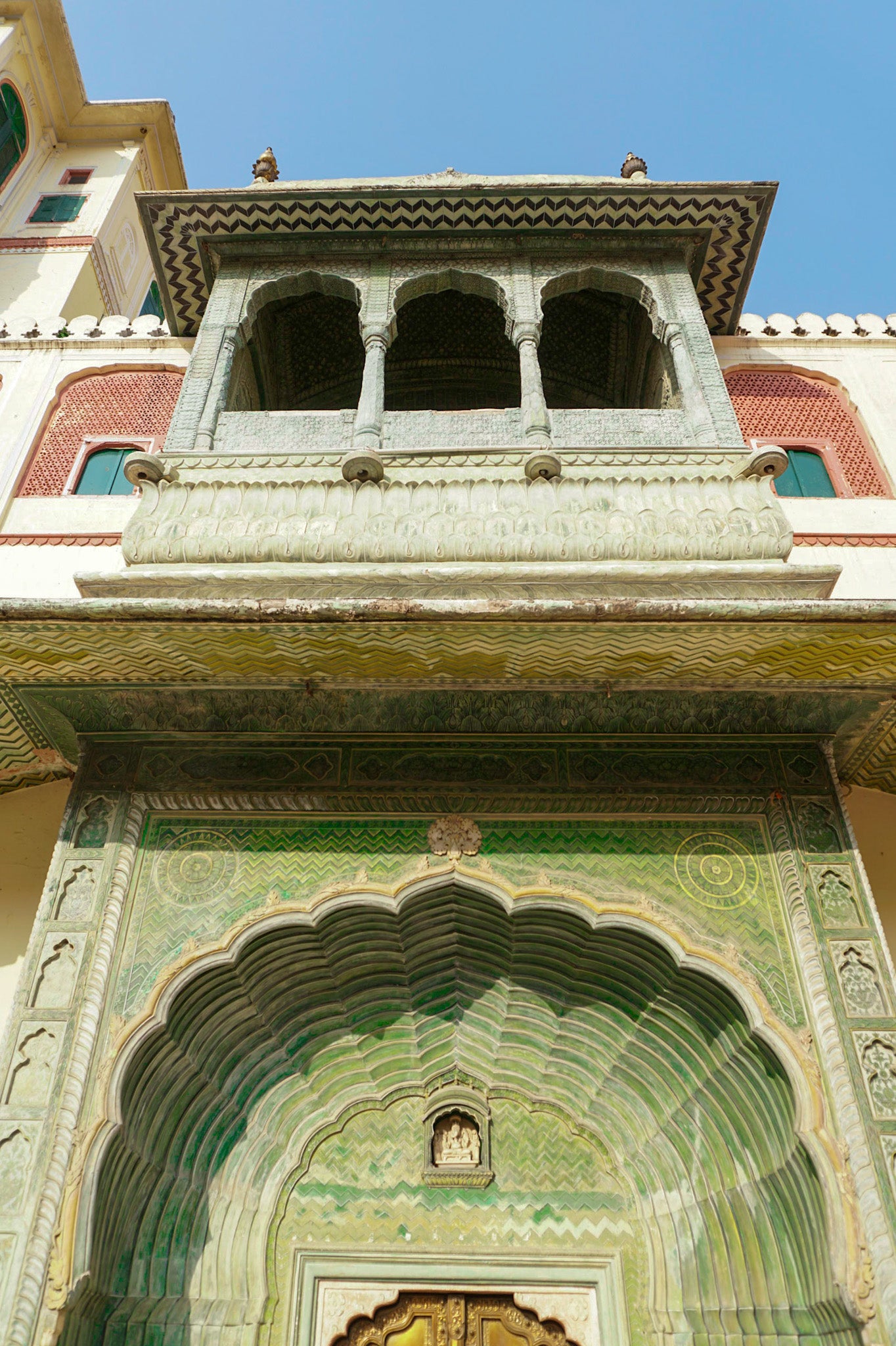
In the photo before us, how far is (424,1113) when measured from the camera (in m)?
5.49

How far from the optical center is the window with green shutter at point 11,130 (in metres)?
15.1

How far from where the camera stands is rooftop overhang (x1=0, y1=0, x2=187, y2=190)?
50.8 feet

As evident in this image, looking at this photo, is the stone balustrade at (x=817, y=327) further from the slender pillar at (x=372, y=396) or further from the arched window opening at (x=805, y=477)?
the slender pillar at (x=372, y=396)

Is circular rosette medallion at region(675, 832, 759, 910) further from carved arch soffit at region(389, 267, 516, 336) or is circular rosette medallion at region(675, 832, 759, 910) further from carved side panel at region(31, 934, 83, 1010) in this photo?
carved arch soffit at region(389, 267, 516, 336)

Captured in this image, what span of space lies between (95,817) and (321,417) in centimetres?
323

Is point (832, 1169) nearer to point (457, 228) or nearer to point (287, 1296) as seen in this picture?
point (287, 1296)

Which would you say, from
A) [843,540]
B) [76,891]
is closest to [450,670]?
[76,891]

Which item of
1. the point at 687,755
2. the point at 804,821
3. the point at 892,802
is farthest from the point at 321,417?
the point at 892,802

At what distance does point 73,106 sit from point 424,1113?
1829 centimetres

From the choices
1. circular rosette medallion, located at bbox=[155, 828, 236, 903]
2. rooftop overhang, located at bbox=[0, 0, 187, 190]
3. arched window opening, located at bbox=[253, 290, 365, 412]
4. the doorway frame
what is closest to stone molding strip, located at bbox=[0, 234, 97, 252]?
rooftop overhang, located at bbox=[0, 0, 187, 190]

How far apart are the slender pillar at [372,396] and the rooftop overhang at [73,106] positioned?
12317 millimetres

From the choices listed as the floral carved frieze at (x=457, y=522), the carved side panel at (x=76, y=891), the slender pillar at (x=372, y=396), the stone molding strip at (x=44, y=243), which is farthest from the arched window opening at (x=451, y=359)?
the stone molding strip at (x=44, y=243)

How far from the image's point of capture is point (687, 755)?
5.72 metres

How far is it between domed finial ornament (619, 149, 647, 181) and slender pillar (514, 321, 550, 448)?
218 cm
